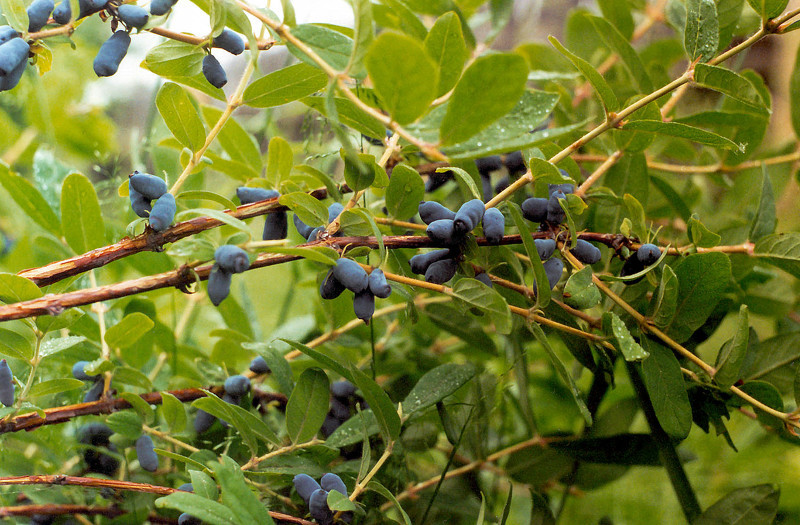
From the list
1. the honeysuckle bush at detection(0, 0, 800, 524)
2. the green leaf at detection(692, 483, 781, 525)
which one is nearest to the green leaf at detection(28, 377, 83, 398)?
the honeysuckle bush at detection(0, 0, 800, 524)

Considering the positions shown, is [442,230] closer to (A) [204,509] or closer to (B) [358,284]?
(B) [358,284]

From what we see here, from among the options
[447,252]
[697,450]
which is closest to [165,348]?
[447,252]

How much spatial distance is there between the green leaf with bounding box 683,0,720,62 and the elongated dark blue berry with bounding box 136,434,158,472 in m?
0.52

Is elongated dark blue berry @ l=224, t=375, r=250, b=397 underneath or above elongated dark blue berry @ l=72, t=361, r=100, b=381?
underneath

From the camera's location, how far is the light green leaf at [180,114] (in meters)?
0.39

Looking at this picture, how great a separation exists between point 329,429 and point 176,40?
13.2 inches

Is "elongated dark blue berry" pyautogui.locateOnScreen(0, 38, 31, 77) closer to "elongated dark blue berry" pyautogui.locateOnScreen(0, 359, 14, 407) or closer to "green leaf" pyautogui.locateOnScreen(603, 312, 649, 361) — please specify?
"elongated dark blue berry" pyautogui.locateOnScreen(0, 359, 14, 407)

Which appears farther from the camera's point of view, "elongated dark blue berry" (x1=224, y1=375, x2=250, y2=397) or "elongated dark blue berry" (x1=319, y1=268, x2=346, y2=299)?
"elongated dark blue berry" (x1=224, y1=375, x2=250, y2=397)

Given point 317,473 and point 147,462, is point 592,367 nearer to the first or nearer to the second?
point 317,473

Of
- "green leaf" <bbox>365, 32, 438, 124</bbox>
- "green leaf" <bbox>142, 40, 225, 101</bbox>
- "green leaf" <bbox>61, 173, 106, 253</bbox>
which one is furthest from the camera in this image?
"green leaf" <bbox>61, 173, 106, 253</bbox>

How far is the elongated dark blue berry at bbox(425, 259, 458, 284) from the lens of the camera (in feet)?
1.32

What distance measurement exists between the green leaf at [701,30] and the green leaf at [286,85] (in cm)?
27

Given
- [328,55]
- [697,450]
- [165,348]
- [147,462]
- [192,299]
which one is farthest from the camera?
[697,450]

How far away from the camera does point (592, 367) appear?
0.50 m
